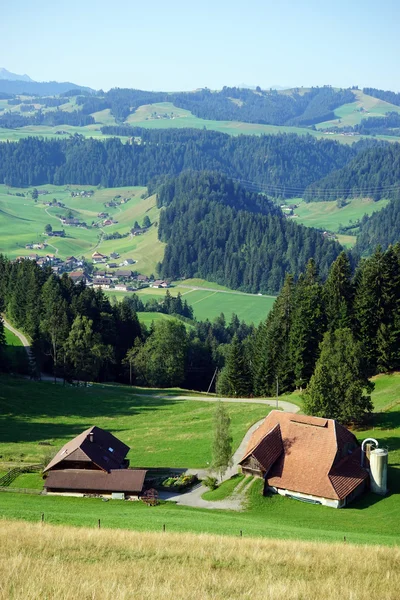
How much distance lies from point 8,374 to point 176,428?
123 feet

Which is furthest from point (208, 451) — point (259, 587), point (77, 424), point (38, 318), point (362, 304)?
point (38, 318)

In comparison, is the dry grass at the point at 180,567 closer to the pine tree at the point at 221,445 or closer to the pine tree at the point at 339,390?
the pine tree at the point at 221,445

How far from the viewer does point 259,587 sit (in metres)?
20.7

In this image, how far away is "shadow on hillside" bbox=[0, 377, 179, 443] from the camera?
7956 centimetres

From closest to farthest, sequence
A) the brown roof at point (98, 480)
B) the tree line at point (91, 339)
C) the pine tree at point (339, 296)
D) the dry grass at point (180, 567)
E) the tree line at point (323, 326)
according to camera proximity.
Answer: the dry grass at point (180, 567), the brown roof at point (98, 480), the tree line at point (323, 326), the pine tree at point (339, 296), the tree line at point (91, 339)

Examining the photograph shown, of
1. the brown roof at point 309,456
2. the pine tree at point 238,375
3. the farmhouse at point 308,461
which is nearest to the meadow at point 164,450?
the farmhouse at point 308,461

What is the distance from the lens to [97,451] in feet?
196

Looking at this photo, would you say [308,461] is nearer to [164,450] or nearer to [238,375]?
[164,450]

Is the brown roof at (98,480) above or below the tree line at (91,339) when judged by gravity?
above

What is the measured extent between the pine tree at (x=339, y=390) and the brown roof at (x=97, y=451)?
18107mm

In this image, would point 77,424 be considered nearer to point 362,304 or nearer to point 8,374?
point 8,374

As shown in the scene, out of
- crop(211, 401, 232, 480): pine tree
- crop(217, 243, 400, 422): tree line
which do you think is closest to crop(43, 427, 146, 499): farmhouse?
crop(211, 401, 232, 480): pine tree

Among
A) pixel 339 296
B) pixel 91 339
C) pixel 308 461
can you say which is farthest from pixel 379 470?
pixel 91 339

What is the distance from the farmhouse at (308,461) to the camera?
5291cm
